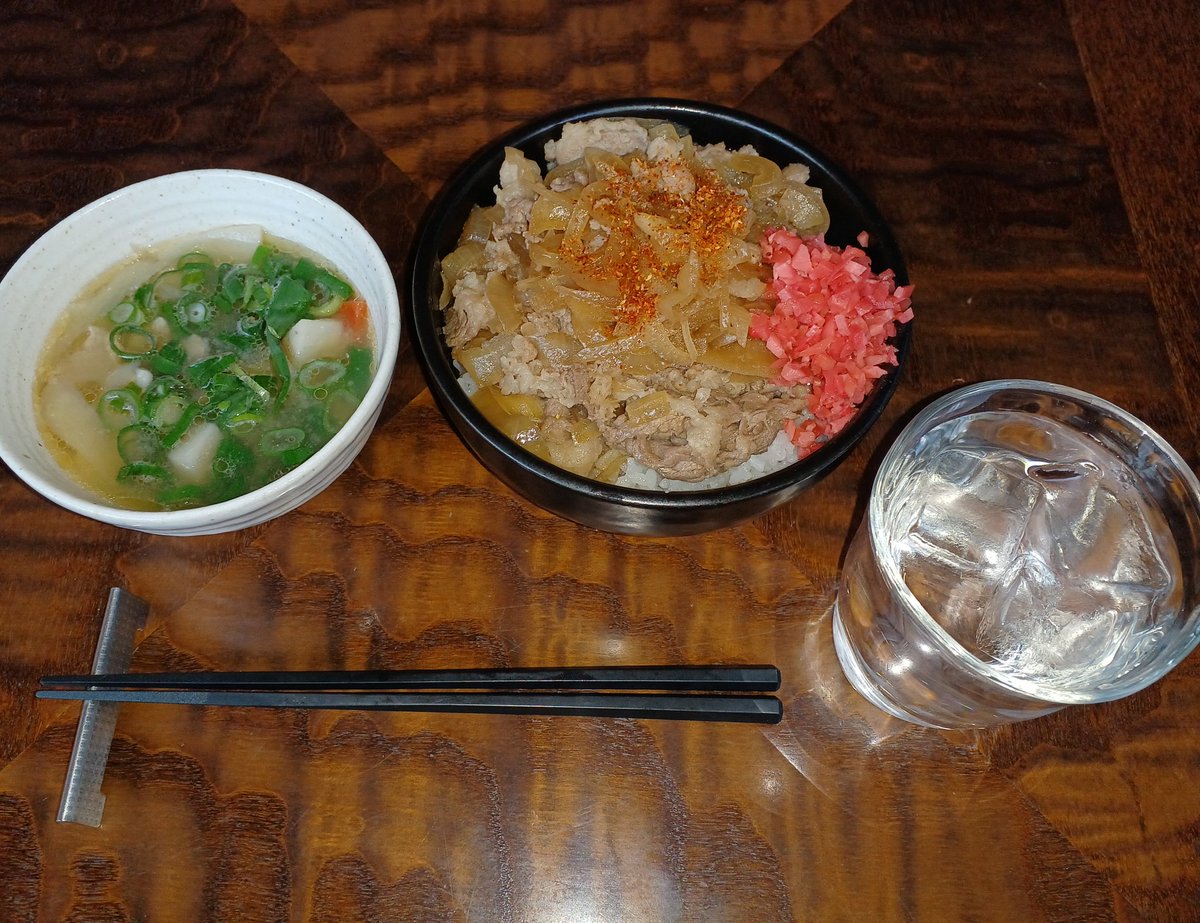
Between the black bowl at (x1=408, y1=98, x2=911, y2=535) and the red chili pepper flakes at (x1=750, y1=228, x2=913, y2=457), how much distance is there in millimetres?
45

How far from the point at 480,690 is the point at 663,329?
83 cm

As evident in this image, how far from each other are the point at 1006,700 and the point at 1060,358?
1.08 metres

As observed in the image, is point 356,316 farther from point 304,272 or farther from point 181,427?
point 181,427

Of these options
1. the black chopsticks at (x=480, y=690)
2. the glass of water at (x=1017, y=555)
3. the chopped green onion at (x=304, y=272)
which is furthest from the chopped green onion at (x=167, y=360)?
the glass of water at (x=1017, y=555)

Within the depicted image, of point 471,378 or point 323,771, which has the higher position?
point 471,378

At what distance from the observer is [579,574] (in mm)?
2084

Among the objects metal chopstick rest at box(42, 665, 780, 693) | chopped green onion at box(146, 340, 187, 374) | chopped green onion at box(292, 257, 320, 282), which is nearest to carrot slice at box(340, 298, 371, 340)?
chopped green onion at box(292, 257, 320, 282)

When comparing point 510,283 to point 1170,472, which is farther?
point 510,283

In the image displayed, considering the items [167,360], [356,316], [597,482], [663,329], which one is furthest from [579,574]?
[167,360]

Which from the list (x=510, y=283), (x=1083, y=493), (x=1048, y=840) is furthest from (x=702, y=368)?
(x=1048, y=840)

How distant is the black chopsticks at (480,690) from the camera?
1723 mm

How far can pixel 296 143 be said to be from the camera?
259 cm

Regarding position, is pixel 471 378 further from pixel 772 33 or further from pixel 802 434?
pixel 772 33

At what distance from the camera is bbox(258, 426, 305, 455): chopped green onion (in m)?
2.07
